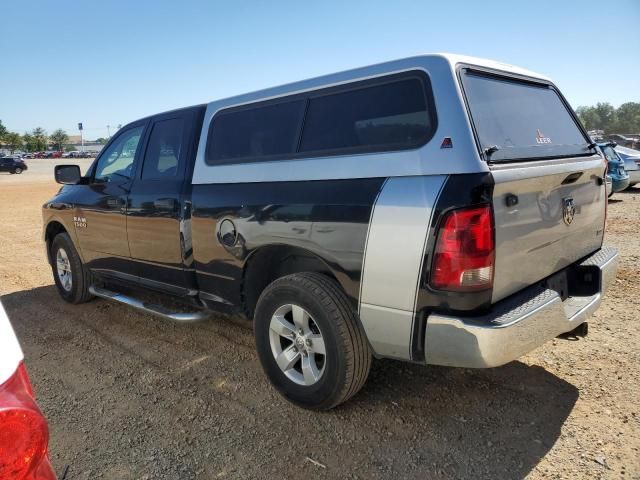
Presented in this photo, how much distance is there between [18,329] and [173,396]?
2.37 meters

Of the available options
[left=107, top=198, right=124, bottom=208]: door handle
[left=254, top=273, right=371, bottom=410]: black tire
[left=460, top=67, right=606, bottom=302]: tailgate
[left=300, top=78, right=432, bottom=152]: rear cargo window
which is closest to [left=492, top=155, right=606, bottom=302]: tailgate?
[left=460, top=67, right=606, bottom=302]: tailgate

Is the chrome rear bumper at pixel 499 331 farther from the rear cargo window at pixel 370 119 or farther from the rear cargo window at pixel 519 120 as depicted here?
the rear cargo window at pixel 370 119

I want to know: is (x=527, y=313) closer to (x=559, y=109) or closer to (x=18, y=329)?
(x=559, y=109)

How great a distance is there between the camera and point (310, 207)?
2.89m

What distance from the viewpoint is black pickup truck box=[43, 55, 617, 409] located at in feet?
7.86

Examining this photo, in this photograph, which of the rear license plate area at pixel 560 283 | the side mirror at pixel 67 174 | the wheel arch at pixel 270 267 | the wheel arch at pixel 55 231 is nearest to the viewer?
the rear license plate area at pixel 560 283

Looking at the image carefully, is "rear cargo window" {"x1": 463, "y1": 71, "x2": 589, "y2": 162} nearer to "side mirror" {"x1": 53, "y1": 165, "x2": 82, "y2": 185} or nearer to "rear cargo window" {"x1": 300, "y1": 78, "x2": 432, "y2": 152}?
"rear cargo window" {"x1": 300, "y1": 78, "x2": 432, "y2": 152}

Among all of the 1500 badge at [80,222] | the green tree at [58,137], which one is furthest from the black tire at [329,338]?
the green tree at [58,137]

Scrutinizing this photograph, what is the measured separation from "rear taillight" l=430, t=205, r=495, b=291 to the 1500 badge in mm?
3904

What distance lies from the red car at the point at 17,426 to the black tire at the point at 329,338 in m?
1.68

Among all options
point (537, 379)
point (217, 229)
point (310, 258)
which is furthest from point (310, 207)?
point (537, 379)

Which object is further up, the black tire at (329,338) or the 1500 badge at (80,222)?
the 1500 badge at (80,222)

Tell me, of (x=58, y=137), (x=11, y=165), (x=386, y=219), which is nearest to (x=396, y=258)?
(x=386, y=219)

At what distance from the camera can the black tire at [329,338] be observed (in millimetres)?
2768
